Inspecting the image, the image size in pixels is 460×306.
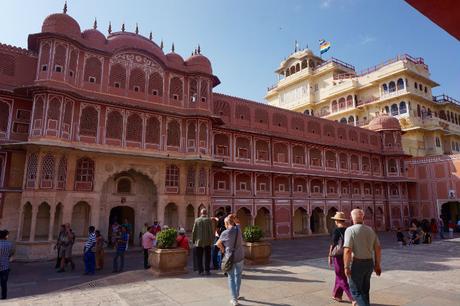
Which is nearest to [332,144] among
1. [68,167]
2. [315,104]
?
[315,104]

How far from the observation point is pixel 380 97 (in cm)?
3844

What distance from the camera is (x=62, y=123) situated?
16.3 m

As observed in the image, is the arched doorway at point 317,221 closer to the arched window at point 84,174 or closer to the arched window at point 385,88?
the arched window at point 385,88

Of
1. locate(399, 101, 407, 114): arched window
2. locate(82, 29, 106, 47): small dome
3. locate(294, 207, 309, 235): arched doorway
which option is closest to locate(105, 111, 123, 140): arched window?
locate(82, 29, 106, 47): small dome

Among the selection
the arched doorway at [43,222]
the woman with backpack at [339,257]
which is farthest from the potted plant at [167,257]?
the arched doorway at [43,222]

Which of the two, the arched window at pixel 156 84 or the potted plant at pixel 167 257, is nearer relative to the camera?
the potted plant at pixel 167 257

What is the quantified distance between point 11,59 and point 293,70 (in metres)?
37.5

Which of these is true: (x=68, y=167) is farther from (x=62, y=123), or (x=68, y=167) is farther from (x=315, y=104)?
(x=315, y=104)

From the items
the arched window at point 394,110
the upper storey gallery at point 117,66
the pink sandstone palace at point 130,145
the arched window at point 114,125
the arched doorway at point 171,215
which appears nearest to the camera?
the pink sandstone palace at point 130,145

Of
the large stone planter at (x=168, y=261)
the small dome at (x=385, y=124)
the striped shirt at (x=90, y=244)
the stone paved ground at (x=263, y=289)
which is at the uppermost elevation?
the small dome at (x=385, y=124)

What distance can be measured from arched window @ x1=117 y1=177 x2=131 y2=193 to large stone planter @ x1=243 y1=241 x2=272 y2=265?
10.9 m

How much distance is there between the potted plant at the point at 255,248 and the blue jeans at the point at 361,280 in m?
6.15

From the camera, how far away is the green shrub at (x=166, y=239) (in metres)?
9.33

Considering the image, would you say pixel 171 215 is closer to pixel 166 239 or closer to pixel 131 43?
pixel 166 239
